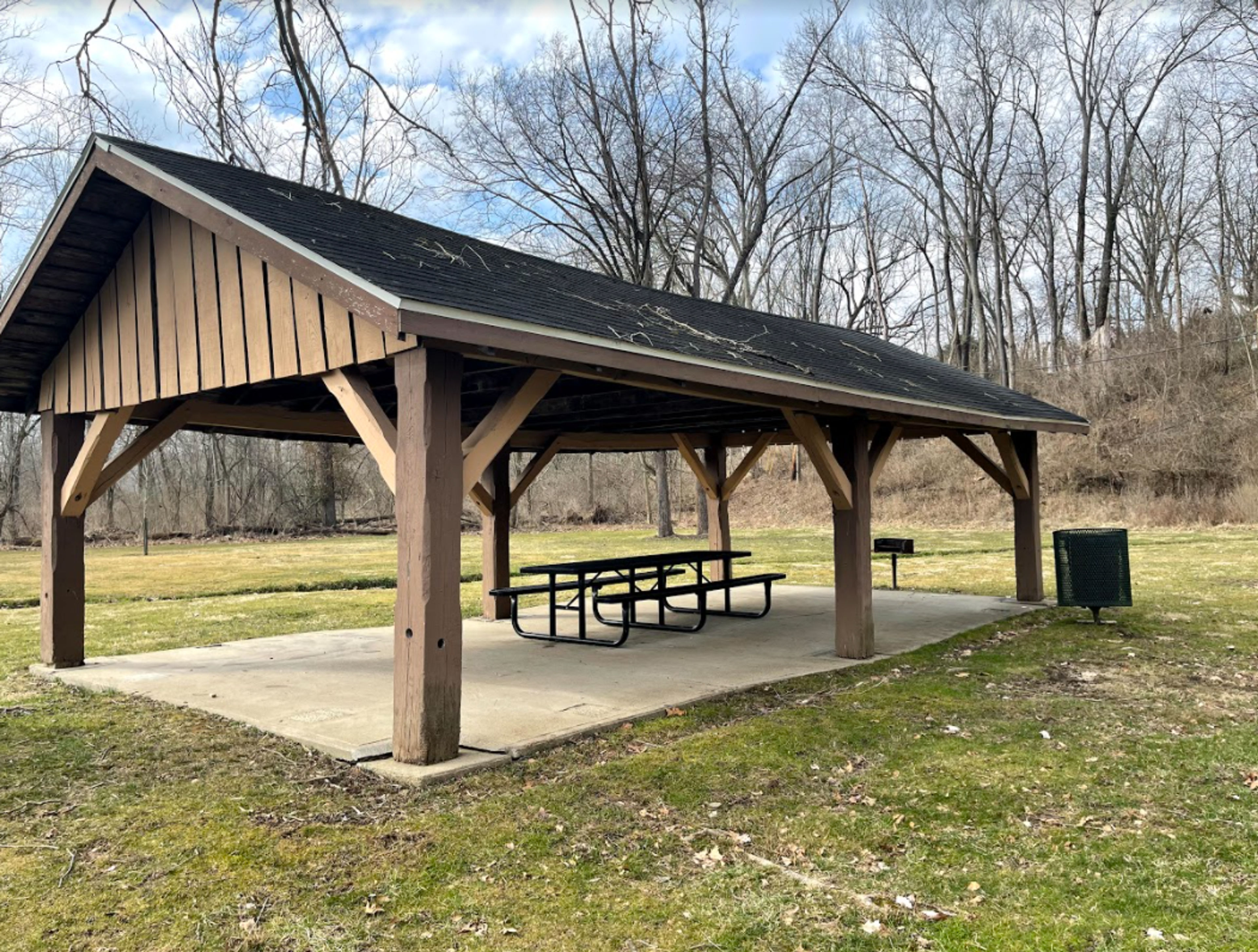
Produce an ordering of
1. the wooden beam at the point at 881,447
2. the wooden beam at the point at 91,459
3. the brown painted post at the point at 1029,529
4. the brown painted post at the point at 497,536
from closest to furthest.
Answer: the wooden beam at the point at 91,459 → the wooden beam at the point at 881,447 → the brown painted post at the point at 497,536 → the brown painted post at the point at 1029,529

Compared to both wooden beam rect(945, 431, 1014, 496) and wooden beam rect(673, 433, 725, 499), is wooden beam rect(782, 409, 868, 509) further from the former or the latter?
wooden beam rect(673, 433, 725, 499)

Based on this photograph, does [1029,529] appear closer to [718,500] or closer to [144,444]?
[718,500]

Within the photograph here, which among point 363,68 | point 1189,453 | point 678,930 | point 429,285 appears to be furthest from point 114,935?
point 1189,453

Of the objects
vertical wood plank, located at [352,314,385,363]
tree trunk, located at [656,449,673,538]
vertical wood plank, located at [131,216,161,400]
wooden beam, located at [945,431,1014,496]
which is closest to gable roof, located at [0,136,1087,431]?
vertical wood plank, located at [352,314,385,363]

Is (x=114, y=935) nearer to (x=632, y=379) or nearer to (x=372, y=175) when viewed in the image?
(x=632, y=379)

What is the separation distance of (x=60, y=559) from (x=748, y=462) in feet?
25.0

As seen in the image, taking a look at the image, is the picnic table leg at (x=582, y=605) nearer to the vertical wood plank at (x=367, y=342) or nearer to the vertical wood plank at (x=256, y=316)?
the vertical wood plank at (x=256, y=316)

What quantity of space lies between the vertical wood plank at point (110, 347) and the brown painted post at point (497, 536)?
3928 millimetres

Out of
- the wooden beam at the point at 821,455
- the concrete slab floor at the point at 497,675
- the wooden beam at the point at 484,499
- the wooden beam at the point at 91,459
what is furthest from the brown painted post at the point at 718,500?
the wooden beam at the point at 91,459

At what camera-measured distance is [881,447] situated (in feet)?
28.1

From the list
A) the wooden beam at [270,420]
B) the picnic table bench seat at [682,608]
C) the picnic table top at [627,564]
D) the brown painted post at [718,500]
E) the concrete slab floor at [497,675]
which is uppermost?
the wooden beam at [270,420]

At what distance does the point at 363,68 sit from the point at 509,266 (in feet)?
14.6

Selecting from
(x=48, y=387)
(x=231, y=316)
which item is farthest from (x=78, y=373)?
(x=231, y=316)

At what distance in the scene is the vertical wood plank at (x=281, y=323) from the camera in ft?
17.3
